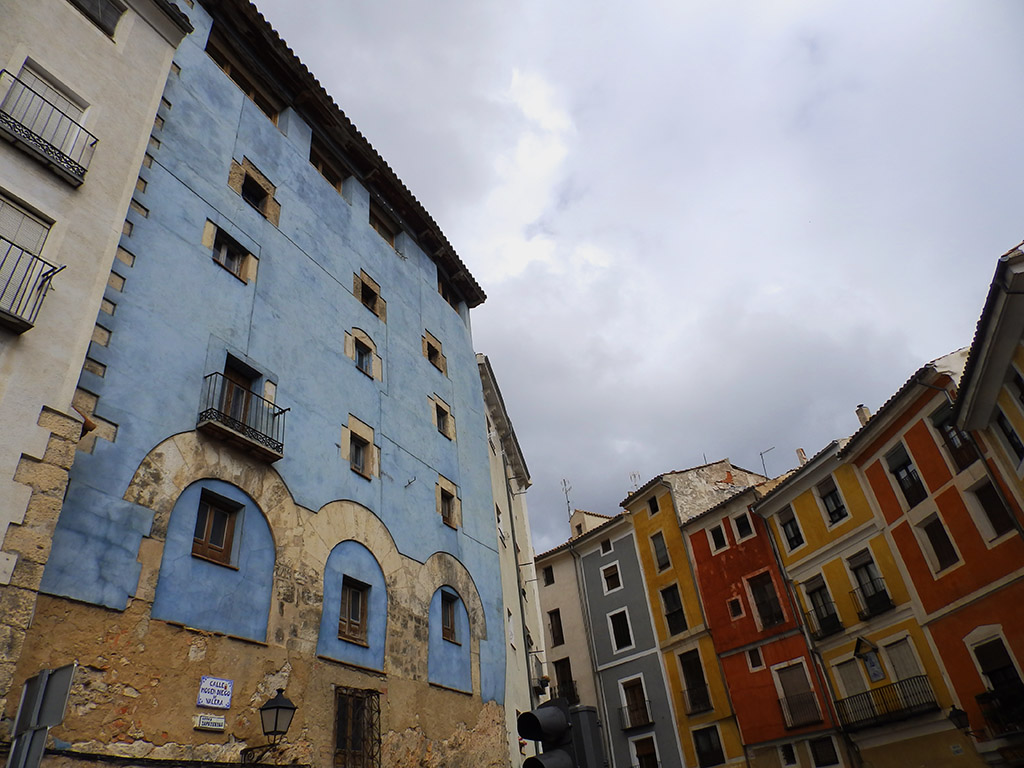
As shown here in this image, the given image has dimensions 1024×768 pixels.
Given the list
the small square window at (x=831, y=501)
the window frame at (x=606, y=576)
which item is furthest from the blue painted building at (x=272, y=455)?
the window frame at (x=606, y=576)

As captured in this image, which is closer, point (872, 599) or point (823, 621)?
point (872, 599)

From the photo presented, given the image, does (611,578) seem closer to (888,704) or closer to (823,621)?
(823,621)

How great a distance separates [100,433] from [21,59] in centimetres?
589

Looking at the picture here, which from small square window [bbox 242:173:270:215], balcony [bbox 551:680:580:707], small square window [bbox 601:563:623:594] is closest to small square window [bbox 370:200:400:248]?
small square window [bbox 242:173:270:215]

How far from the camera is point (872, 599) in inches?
960

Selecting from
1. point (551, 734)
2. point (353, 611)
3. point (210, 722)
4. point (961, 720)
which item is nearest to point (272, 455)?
point (353, 611)

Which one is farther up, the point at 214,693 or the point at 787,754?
the point at 214,693

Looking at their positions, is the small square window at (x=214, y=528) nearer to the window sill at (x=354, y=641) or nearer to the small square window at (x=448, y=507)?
the window sill at (x=354, y=641)

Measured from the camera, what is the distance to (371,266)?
65.8 ft

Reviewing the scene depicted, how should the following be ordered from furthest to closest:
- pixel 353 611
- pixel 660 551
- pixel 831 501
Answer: pixel 660 551 → pixel 831 501 → pixel 353 611

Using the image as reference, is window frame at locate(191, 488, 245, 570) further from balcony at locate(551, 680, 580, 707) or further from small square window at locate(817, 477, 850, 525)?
balcony at locate(551, 680, 580, 707)

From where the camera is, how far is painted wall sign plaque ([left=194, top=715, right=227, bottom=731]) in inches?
382

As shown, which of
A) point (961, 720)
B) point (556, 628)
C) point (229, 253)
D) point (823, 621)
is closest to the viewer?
point (229, 253)

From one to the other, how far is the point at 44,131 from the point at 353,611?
10063 mm
